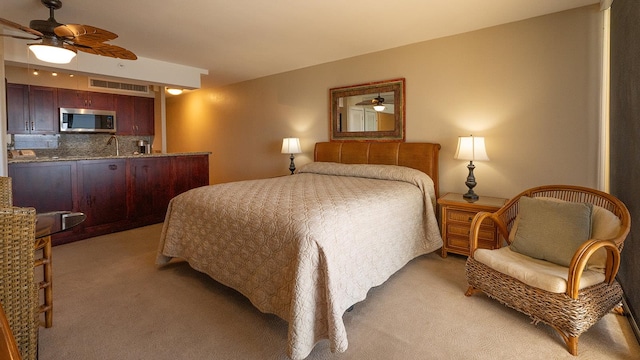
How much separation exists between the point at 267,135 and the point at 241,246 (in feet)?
11.6

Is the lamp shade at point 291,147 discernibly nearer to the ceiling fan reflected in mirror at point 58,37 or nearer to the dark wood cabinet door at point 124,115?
the ceiling fan reflected in mirror at point 58,37

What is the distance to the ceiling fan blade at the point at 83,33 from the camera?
2.32m

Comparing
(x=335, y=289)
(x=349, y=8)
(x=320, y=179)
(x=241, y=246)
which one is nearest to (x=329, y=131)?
(x=320, y=179)

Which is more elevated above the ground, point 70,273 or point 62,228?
point 62,228

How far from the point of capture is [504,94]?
3219 millimetres

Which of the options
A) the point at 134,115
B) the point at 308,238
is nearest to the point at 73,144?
the point at 134,115

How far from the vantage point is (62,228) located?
1773mm

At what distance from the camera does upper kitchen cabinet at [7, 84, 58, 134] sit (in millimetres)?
5055

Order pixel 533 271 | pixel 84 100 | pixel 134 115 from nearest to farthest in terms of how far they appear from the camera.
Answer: pixel 533 271
pixel 84 100
pixel 134 115

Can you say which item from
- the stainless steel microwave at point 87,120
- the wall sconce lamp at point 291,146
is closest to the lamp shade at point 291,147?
the wall sconce lamp at point 291,146

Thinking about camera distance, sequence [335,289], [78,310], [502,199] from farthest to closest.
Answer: [502,199] < [78,310] < [335,289]

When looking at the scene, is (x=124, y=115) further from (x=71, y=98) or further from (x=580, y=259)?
(x=580, y=259)

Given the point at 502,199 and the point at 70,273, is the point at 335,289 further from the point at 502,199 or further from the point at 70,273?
the point at 70,273

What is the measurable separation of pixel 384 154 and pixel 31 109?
5684mm
